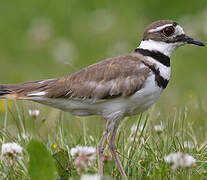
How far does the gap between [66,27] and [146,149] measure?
20.2 feet

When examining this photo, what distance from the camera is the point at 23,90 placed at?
441 centimetres

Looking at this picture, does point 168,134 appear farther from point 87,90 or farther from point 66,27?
point 66,27

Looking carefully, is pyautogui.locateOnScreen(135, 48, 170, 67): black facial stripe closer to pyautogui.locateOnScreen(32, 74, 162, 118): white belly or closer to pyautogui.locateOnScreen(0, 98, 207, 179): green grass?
pyautogui.locateOnScreen(32, 74, 162, 118): white belly

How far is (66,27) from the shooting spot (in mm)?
9992

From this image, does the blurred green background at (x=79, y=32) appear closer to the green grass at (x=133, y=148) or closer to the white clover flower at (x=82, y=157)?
the green grass at (x=133, y=148)

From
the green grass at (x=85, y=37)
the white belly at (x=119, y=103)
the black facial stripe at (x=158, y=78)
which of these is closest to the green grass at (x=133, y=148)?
the white belly at (x=119, y=103)

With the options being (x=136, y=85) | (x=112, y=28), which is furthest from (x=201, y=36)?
(x=136, y=85)

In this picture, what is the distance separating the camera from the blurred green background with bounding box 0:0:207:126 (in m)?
8.87

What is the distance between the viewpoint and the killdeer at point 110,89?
4191 millimetres

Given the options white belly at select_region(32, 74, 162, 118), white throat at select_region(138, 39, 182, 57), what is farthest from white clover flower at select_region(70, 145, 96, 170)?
white throat at select_region(138, 39, 182, 57)

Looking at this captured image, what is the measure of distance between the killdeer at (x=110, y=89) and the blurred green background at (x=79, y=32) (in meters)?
4.04

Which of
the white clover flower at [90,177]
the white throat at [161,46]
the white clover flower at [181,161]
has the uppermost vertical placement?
the white throat at [161,46]

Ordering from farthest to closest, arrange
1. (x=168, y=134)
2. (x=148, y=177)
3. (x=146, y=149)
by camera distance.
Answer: (x=168, y=134) < (x=146, y=149) < (x=148, y=177)

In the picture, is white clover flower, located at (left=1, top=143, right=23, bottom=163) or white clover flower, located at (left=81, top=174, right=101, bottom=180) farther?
white clover flower, located at (left=1, top=143, right=23, bottom=163)
